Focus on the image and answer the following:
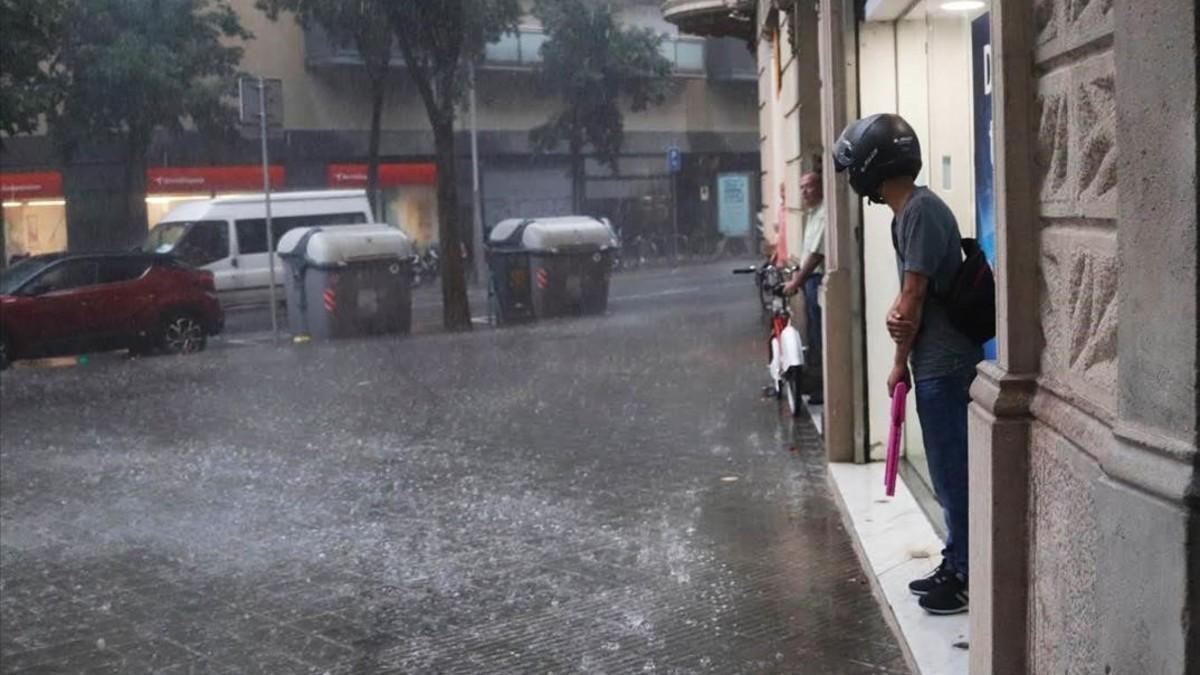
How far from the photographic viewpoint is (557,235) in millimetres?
23500

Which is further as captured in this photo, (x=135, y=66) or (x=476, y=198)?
(x=476, y=198)

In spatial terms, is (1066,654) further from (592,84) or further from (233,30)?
(592,84)

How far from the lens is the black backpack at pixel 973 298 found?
216 inches

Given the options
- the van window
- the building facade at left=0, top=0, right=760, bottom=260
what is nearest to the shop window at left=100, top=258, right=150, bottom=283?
the van window

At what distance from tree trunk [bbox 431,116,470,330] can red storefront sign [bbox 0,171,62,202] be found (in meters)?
14.5

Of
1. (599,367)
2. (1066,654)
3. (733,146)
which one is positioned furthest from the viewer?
(733,146)

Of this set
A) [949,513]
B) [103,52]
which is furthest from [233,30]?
[949,513]

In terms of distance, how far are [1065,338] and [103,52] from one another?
26110 mm

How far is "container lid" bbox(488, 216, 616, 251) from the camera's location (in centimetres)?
2342

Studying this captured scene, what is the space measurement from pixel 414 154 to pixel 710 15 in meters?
23.5

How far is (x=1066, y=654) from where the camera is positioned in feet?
12.5

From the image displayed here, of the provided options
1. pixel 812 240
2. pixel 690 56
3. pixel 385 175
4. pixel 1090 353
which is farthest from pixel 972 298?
pixel 690 56

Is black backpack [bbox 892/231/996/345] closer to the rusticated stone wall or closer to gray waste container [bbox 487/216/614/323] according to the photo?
the rusticated stone wall

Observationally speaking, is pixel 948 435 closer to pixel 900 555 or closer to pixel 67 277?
pixel 900 555
